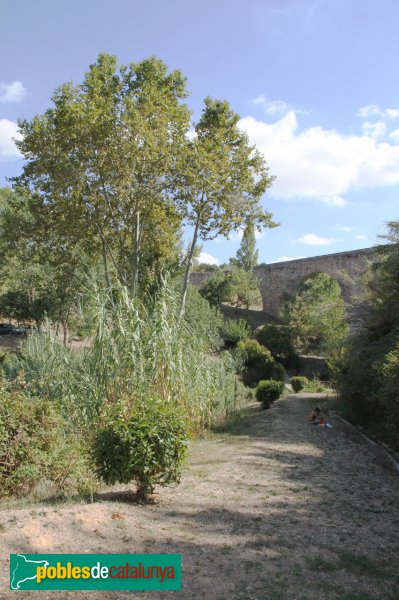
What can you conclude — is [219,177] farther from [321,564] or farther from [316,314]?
[316,314]

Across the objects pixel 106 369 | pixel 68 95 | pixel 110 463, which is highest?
pixel 68 95

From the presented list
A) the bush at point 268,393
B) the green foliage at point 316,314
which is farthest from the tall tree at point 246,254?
the bush at point 268,393

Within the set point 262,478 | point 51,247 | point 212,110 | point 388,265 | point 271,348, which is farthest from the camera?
point 271,348

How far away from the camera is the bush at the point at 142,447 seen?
5.03 meters

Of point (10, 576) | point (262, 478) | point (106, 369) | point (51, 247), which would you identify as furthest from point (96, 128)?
point (10, 576)

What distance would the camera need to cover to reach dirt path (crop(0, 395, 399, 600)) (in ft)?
12.2

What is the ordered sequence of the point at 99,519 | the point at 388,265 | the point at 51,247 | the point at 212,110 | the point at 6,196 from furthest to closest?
the point at 6,196 → the point at 51,247 → the point at 212,110 → the point at 388,265 → the point at 99,519

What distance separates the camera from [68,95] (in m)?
12.1

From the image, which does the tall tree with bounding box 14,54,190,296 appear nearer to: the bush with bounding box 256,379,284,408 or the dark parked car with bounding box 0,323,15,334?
the bush with bounding box 256,379,284,408

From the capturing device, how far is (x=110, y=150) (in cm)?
1187

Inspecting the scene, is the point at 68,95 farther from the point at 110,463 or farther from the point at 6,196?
the point at 6,196

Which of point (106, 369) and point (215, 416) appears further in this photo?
point (215, 416)

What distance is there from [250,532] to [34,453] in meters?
2.42

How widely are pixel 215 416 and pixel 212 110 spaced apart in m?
8.53
